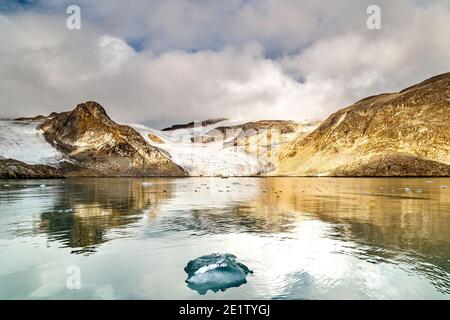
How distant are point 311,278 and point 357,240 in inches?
235

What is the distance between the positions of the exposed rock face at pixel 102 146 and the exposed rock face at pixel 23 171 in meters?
17.0

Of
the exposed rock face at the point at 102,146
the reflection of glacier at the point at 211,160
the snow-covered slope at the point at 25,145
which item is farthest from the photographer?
the reflection of glacier at the point at 211,160

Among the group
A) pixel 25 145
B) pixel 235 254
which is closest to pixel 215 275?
pixel 235 254

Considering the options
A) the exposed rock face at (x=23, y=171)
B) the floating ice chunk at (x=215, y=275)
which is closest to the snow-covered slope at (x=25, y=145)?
the exposed rock face at (x=23, y=171)

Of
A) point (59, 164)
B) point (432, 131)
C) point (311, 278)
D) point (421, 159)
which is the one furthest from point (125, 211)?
point (432, 131)

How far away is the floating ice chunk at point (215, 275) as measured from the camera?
10062mm

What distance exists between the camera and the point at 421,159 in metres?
145

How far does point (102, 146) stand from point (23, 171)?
44.5m

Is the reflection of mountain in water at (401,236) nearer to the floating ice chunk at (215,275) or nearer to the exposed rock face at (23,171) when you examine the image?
the floating ice chunk at (215,275)

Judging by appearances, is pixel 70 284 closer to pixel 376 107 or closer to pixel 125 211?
pixel 125 211

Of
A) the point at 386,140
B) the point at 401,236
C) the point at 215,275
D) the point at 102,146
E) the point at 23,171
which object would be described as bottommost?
the point at 401,236

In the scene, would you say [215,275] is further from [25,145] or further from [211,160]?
[211,160]

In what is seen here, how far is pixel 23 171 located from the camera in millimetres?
122375

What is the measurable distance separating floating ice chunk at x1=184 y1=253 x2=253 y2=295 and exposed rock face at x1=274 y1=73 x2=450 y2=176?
472 ft
